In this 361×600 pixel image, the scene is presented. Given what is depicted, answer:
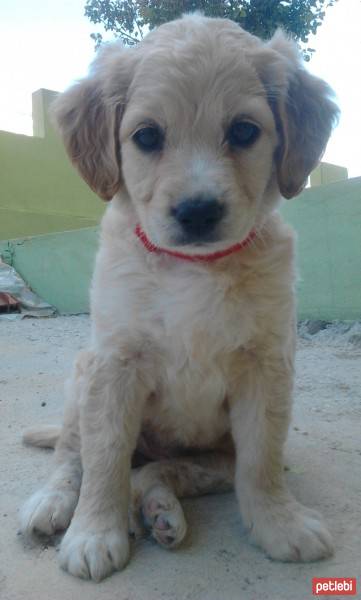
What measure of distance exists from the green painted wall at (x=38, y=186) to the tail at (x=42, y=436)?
9674mm

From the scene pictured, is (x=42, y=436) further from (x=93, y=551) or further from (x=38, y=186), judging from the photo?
(x=38, y=186)

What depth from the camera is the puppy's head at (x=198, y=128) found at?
6.43 feet

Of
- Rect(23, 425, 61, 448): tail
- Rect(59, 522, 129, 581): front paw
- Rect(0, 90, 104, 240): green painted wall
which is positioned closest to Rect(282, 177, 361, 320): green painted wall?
Rect(23, 425, 61, 448): tail

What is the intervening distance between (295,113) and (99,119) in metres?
0.75

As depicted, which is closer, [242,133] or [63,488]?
[242,133]

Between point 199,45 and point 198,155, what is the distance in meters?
0.41

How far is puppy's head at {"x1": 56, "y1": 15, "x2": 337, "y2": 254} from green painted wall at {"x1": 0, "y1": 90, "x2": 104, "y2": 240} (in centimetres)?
994

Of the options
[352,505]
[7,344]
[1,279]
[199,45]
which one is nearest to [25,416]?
[352,505]

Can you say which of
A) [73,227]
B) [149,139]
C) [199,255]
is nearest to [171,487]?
[199,255]

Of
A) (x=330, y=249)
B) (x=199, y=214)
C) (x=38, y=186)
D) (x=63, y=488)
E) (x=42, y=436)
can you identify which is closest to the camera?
(x=199, y=214)

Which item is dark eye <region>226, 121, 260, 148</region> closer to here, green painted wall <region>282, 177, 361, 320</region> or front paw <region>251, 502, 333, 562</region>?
front paw <region>251, 502, 333, 562</region>

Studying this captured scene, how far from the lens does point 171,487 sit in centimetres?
222

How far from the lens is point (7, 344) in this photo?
6574 mm

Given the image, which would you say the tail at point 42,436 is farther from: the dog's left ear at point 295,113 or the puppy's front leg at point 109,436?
the dog's left ear at point 295,113
